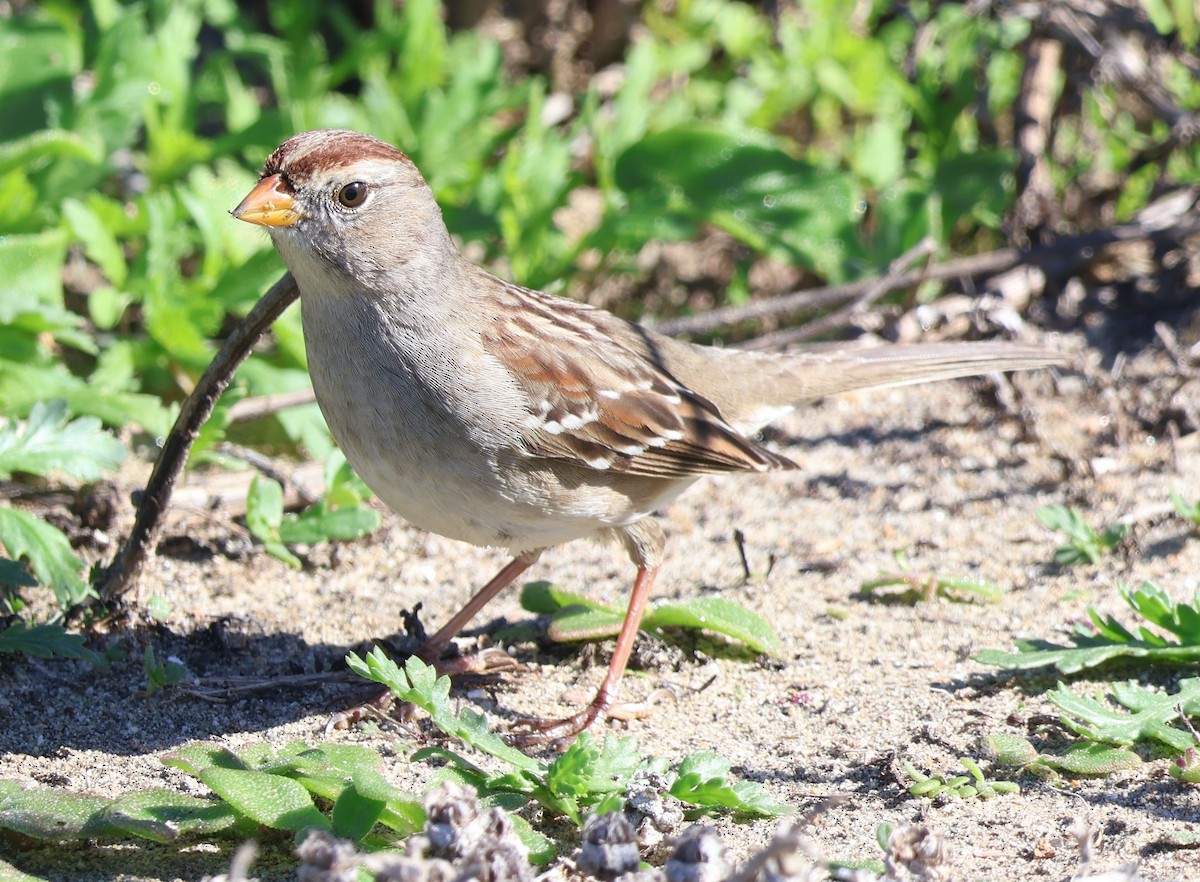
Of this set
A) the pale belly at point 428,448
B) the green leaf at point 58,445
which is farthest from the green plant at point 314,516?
the pale belly at point 428,448

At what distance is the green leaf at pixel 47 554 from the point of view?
4250 millimetres

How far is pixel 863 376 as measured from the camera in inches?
210

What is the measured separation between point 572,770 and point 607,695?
94 cm

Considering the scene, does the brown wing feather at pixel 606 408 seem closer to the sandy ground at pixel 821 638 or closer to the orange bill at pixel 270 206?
the sandy ground at pixel 821 638

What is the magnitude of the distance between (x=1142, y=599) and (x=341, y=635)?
241 centimetres

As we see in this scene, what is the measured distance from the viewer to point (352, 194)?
421 cm

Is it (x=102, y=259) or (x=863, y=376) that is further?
(x=102, y=259)

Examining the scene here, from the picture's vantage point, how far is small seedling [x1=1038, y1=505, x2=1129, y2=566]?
4852 mm

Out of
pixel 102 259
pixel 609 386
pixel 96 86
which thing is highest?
pixel 96 86

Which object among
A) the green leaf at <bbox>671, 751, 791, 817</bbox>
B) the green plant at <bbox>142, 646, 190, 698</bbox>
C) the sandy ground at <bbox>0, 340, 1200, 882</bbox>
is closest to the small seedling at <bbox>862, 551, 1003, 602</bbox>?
the sandy ground at <bbox>0, 340, 1200, 882</bbox>

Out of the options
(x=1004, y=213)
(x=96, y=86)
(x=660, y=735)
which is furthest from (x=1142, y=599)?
(x=96, y=86)

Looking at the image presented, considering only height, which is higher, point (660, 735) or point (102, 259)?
point (102, 259)

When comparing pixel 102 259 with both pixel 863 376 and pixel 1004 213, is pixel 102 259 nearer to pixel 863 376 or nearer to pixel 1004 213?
pixel 863 376

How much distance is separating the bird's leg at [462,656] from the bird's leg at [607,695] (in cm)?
30
